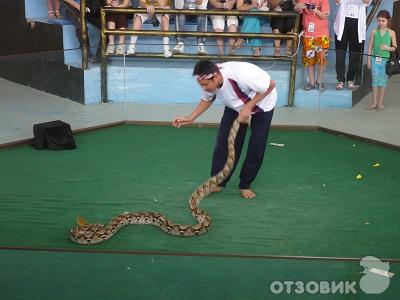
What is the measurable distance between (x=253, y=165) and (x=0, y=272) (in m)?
2.98

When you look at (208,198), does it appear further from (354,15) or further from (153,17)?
(354,15)

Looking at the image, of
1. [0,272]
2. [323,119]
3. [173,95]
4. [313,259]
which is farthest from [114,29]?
[313,259]

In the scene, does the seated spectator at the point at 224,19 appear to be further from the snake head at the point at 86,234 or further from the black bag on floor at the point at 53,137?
the snake head at the point at 86,234

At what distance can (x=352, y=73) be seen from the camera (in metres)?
10.2

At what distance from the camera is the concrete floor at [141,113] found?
32.4 ft

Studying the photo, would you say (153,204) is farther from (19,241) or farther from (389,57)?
(389,57)

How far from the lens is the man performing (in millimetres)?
5891

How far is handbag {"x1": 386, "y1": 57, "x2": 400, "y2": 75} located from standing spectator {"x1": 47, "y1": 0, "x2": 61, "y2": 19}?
20.2 feet

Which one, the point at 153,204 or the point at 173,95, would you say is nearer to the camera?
the point at 153,204

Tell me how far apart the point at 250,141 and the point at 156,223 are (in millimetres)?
1364

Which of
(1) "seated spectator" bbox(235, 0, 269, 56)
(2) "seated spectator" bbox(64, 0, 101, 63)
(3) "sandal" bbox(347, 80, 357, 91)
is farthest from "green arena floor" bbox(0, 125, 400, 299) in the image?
(2) "seated spectator" bbox(64, 0, 101, 63)

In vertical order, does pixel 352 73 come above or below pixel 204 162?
above

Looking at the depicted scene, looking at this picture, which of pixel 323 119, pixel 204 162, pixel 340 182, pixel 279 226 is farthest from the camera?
pixel 323 119

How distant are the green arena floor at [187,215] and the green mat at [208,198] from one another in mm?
14
